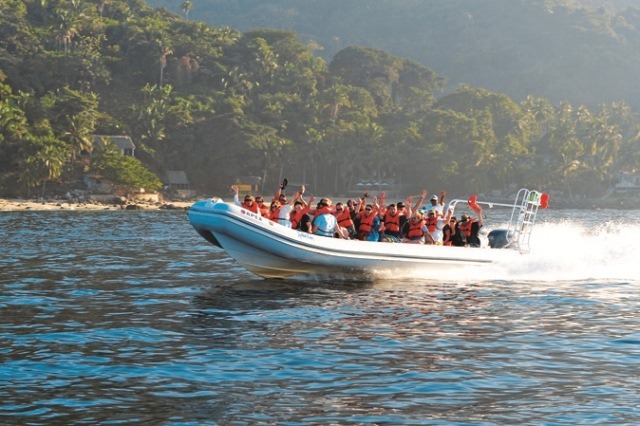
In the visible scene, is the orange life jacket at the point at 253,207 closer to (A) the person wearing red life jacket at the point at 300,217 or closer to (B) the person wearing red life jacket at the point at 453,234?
(A) the person wearing red life jacket at the point at 300,217

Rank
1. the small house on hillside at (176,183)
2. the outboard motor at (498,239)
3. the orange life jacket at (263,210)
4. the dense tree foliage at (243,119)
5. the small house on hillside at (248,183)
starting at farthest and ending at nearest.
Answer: the small house on hillside at (248,183)
the dense tree foliage at (243,119)
the small house on hillside at (176,183)
the outboard motor at (498,239)
the orange life jacket at (263,210)

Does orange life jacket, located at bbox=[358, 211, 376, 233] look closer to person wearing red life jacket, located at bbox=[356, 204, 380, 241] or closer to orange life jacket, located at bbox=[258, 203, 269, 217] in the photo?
person wearing red life jacket, located at bbox=[356, 204, 380, 241]

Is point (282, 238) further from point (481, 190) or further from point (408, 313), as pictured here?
point (481, 190)

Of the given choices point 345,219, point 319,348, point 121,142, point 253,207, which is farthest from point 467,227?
point 121,142

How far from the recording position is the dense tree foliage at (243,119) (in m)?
85.9

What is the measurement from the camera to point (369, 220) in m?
19.5

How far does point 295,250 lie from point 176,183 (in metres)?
69.6

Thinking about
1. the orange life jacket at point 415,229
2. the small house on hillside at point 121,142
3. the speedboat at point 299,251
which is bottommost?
the speedboat at point 299,251

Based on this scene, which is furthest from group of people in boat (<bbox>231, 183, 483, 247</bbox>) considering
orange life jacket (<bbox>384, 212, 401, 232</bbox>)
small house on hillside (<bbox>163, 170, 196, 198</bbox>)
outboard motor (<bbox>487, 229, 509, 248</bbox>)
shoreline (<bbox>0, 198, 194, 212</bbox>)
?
small house on hillside (<bbox>163, 170, 196, 198</bbox>)

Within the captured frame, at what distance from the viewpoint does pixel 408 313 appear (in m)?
15.5

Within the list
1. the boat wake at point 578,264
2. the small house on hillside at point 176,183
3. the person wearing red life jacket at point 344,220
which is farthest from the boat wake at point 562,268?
the small house on hillside at point 176,183

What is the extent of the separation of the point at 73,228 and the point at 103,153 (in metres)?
34.8

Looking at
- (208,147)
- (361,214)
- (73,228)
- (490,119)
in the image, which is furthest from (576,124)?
(361,214)

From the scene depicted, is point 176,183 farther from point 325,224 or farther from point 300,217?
point 325,224
